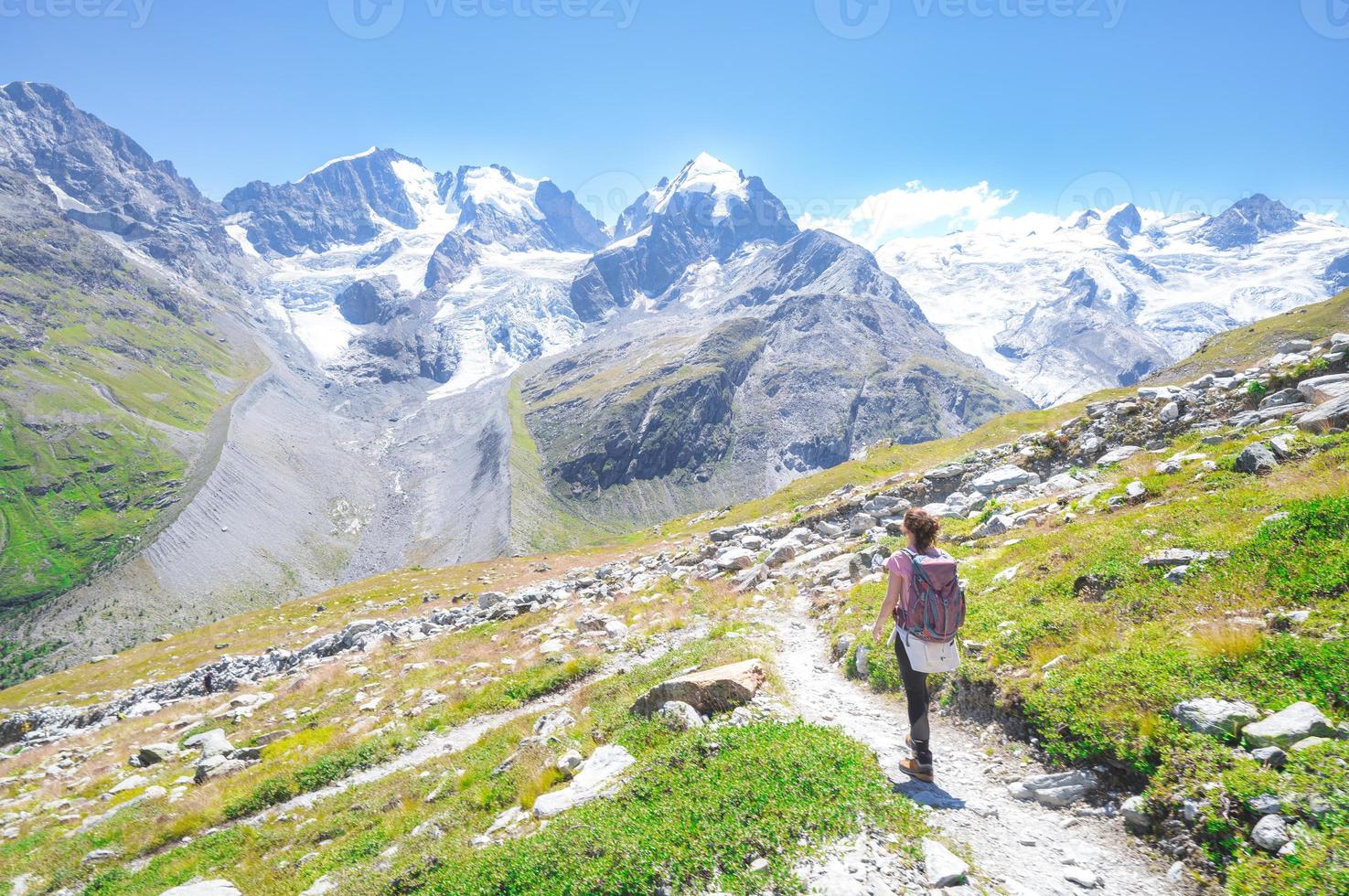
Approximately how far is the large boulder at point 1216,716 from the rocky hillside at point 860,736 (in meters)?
0.04

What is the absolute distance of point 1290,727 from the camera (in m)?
6.70

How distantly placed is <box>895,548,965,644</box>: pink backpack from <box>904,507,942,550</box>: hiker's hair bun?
48cm

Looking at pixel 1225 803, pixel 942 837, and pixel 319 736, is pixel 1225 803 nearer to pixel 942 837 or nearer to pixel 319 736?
pixel 942 837

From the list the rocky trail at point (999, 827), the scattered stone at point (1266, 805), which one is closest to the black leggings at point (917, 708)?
the rocky trail at point (999, 827)

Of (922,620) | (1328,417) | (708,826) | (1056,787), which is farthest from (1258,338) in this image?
(708,826)

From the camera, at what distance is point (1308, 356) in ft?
75.2

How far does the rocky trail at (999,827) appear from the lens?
6.54 m

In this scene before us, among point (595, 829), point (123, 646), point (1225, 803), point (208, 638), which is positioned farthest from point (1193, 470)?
point (123, 646)

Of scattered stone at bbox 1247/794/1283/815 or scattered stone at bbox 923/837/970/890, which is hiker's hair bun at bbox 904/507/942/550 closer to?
scattered stone at bbox 923/837/970/890

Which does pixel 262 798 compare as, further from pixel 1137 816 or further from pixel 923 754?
pixel 1137 816

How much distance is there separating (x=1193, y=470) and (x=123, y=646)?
766 ft

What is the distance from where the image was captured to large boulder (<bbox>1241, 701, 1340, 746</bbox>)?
656 cm

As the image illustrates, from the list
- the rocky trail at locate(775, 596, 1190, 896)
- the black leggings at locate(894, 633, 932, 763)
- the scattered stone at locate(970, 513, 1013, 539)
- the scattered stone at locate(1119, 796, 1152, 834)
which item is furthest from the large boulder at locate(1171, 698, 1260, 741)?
the scattered stone at locate(970, 513, 1013, 539)

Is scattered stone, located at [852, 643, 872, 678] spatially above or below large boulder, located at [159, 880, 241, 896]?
above
